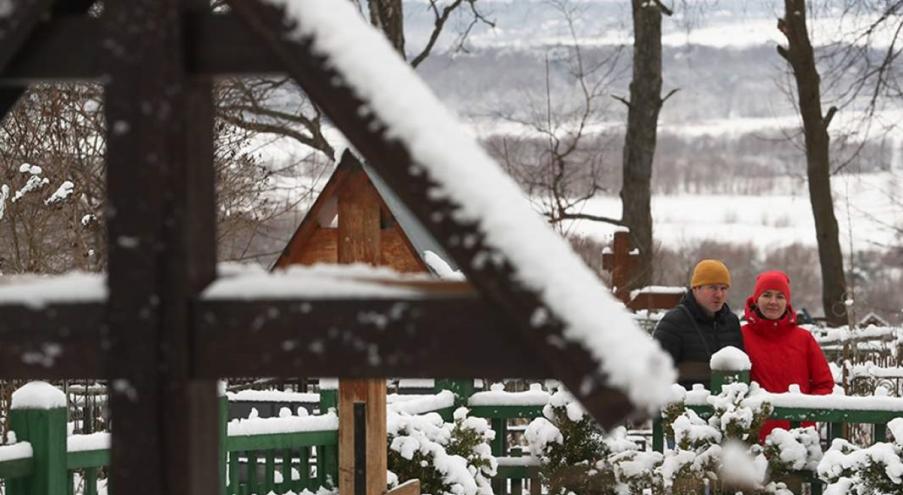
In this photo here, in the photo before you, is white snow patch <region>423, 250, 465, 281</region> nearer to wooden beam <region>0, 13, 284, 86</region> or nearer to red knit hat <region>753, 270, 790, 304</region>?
red knit hat <region>753, 270, 790, 304</region>

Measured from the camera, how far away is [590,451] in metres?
8.50

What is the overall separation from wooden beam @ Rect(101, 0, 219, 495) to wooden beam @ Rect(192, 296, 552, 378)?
0.06m

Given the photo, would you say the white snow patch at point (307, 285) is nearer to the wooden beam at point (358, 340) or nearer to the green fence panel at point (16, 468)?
the wooden beam at point (358, 340)

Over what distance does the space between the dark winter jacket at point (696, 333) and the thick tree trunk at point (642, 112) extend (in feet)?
37.9

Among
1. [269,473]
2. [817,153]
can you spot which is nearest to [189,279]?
[269,473]

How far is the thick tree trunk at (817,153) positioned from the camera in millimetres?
20156

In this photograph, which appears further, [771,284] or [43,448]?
[771,284]

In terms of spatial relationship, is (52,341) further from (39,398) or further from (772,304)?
(772,304)

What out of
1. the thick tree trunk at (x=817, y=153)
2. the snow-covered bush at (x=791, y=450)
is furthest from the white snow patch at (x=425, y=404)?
the thick tree trunk at (x=817, y=153)

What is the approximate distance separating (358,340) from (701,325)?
259 inches

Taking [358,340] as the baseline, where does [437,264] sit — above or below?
above

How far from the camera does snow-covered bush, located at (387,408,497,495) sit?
7707 millimetres

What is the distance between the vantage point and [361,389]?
666cm

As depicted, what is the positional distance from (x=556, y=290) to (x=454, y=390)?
6865mm
